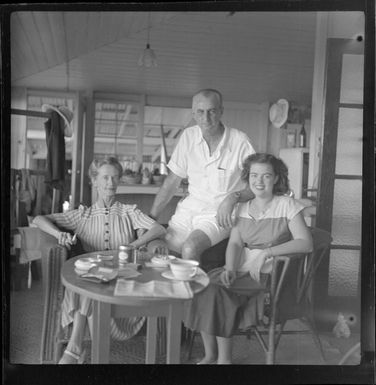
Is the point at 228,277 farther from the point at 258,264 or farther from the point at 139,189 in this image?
the point at 139,189

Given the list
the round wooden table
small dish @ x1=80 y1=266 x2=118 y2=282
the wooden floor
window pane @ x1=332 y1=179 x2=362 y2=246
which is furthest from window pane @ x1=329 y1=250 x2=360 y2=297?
small dish @ x1=80 y1=266 x2=118 y2=282

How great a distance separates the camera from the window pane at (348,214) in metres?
1.68

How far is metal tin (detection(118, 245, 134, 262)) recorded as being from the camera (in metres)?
1.68

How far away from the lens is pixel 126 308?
157 centimetres

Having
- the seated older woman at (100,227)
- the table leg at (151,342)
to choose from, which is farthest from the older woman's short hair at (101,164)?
the table leg at (151,342)

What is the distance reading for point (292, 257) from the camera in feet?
5.47

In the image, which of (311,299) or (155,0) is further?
(311,299)

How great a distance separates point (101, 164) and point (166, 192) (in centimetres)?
29

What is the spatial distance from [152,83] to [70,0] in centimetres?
43

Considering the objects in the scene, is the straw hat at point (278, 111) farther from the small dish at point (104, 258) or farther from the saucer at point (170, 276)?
the small dish at point (104, 258)

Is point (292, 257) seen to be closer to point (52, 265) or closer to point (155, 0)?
point (52, 265)

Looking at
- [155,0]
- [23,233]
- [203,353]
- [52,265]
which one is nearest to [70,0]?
[155,0]

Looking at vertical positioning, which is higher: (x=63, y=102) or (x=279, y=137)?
(x=63, y=102)

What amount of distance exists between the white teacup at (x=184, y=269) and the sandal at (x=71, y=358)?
0.49m
